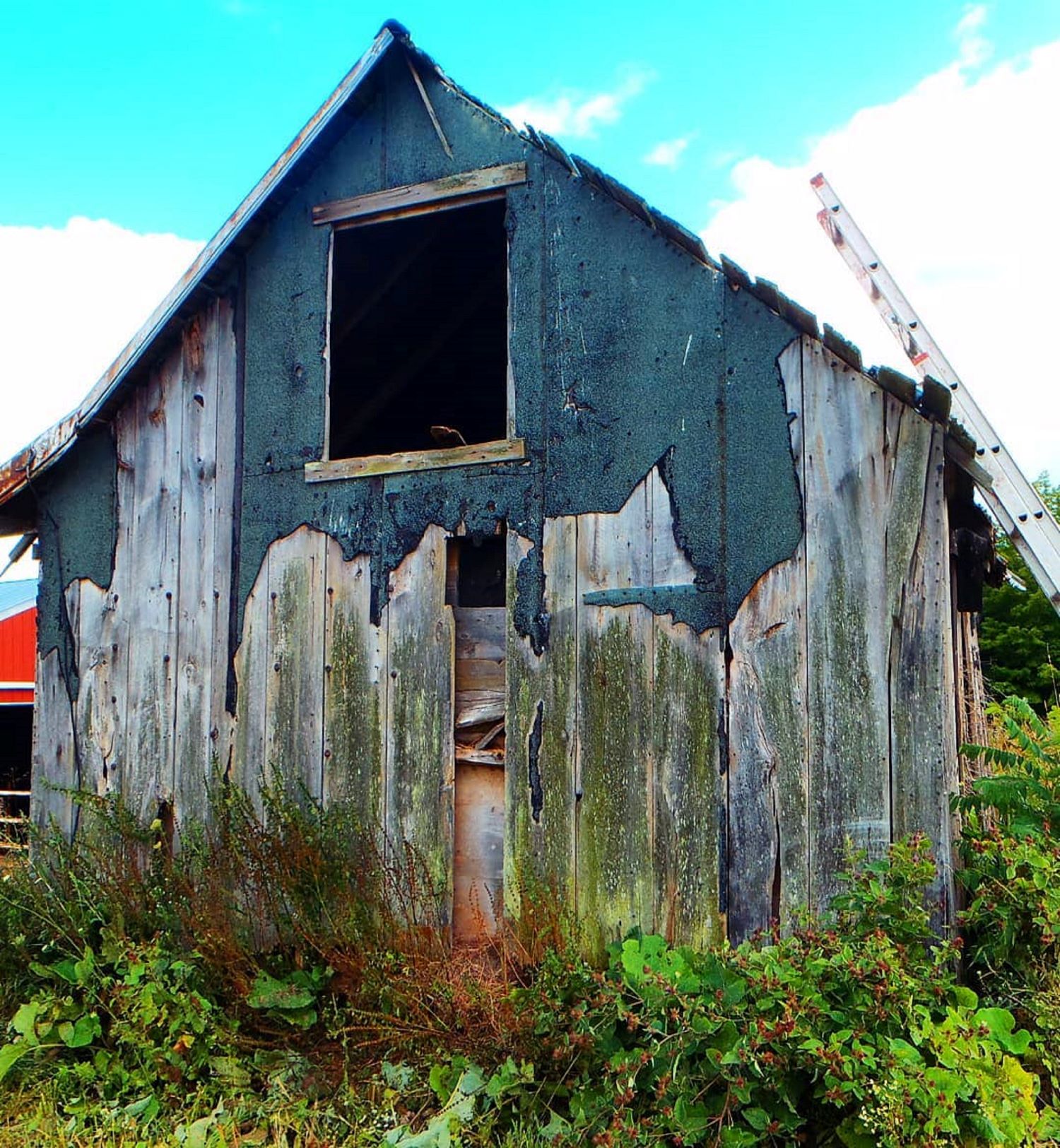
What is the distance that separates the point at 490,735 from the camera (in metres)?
4.88

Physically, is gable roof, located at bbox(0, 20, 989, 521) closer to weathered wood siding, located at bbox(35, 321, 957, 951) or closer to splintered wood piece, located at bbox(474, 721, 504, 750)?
weathered wood siding, located at bbox(35, 321, 957, 951)

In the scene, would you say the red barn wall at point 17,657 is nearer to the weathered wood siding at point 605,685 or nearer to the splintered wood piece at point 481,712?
the weathered wood siding at point 605,685

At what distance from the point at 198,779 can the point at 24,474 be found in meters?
2.15

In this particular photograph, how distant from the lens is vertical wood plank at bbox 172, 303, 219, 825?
552 cm

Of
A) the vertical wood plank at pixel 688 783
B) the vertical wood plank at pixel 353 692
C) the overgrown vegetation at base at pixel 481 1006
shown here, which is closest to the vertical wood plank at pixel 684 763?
the vertical wood plank at pixel 688 783

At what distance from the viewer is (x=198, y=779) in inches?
216

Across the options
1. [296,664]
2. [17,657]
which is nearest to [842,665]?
[296,664]

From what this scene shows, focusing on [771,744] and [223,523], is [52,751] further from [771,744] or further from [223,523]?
[771,744]

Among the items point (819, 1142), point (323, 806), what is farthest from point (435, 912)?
A: point (819, 1142)

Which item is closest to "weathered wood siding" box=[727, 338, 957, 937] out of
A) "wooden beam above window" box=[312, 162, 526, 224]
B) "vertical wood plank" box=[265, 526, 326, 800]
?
"wooden beam above window" box=[312, 162, 526, 224]

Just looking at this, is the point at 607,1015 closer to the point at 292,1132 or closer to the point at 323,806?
the point at 292,1132

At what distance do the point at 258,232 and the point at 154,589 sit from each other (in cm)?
208

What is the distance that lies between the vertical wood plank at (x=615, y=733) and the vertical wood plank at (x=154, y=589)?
2450 millimetres

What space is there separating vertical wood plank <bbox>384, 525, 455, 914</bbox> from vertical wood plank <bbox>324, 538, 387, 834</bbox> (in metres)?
0.07
